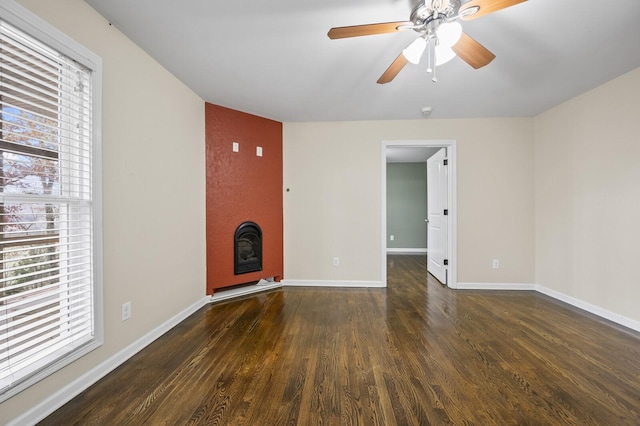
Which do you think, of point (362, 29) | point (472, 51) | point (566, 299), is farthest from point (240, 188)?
point (566, 299)

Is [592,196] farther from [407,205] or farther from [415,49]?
[407,205]

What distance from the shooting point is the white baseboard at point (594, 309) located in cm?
235

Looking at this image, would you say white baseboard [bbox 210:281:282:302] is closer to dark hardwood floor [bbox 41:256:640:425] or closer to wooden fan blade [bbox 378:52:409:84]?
dark hardwood floor [bbox 41:256:640:425]

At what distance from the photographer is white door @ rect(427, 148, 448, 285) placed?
373 centimetres

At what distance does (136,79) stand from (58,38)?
0.60 metres

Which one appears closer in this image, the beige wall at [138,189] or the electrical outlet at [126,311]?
the beige wall at [138,189]

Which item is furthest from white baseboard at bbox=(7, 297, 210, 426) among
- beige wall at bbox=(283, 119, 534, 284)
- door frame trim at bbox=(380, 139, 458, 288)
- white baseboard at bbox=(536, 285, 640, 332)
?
white baseboard at bbox=(536, 285, 640, 332)

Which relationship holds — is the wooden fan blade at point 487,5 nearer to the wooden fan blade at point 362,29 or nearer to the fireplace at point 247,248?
the wooden fan blade at point 362,29

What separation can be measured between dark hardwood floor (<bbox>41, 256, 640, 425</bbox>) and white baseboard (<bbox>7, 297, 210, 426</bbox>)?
0.15 ft

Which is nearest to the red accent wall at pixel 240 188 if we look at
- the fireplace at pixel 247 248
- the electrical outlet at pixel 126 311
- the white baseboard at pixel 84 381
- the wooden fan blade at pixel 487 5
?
the fireplace at pixel 247 248

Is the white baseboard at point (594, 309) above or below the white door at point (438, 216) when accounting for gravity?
→ below

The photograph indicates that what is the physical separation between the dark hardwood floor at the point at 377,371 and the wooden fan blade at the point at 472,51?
6.74 feet

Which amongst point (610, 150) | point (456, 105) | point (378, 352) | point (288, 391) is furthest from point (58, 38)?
point (610, 150)

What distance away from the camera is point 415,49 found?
5.31 feet
